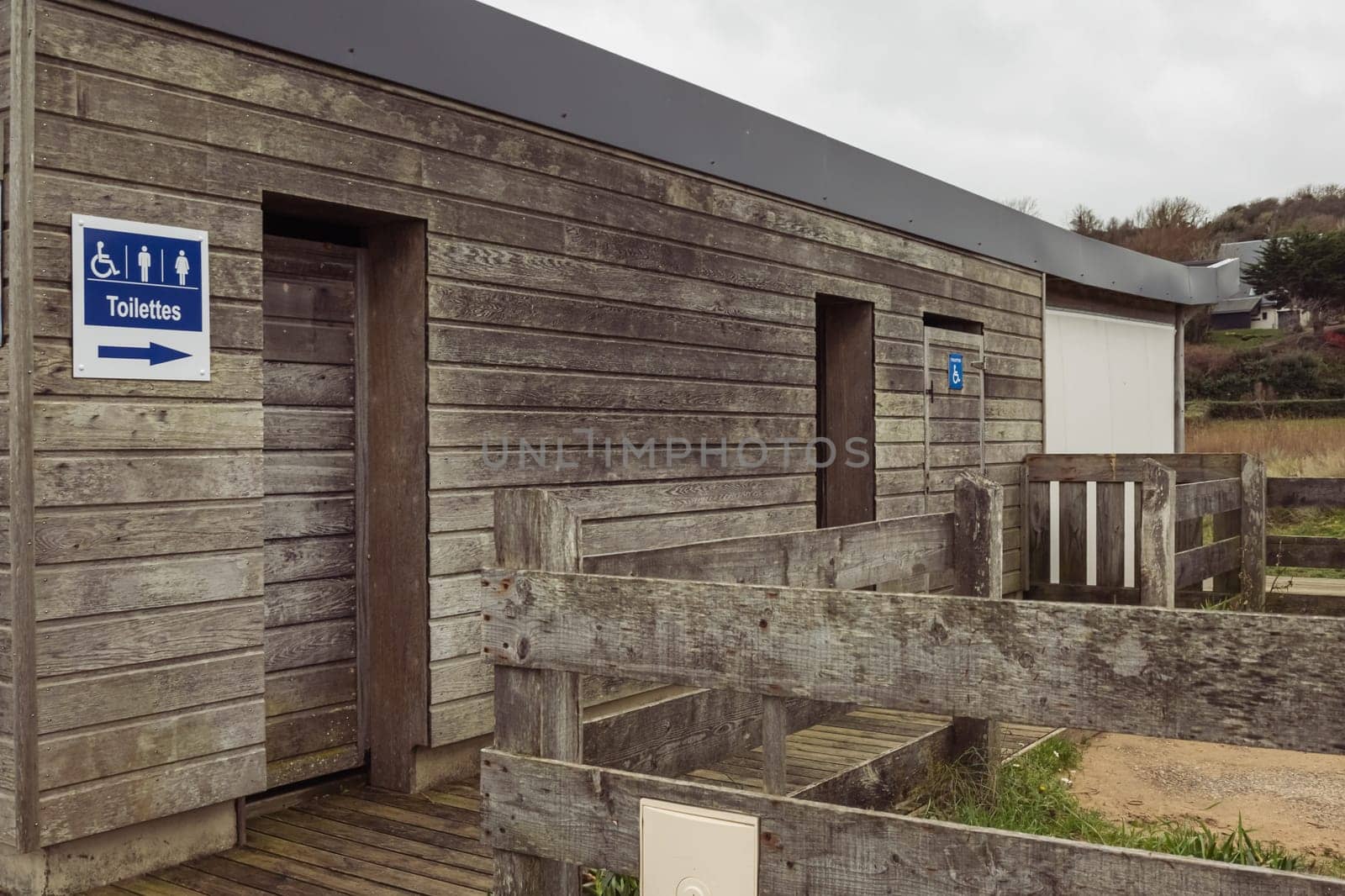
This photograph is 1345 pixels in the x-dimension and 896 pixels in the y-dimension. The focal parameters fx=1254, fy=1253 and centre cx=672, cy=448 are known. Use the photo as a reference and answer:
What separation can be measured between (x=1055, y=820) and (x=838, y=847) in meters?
2.40

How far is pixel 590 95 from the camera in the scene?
5.62 m

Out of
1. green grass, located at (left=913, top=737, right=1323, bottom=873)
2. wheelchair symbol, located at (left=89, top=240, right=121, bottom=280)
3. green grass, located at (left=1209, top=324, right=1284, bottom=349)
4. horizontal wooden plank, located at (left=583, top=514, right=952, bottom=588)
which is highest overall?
green grass, located at (left=1209, top=324, right=1284, bottom=349)

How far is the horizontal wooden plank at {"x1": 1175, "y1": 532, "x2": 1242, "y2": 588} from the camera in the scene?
732 cm

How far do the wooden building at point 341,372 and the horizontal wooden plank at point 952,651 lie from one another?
5.29 ft

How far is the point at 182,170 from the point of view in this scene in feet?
13.3

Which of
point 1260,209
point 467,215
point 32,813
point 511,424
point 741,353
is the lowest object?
point 32,813

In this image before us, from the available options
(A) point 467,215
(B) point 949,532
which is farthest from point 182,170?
(B) point 949,532

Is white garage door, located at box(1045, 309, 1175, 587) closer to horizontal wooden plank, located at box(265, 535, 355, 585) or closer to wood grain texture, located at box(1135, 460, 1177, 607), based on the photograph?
wood grain texture, located at box(1135, 460, 1177, 607)

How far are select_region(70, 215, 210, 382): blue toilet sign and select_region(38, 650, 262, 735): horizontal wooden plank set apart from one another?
931 millimetres

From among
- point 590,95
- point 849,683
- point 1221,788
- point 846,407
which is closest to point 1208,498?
point 846,407

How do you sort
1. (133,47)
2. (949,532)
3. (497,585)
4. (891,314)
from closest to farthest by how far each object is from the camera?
(497,585)
(133,47)
(949,532)
(891,314)

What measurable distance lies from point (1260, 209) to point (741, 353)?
2621 inches

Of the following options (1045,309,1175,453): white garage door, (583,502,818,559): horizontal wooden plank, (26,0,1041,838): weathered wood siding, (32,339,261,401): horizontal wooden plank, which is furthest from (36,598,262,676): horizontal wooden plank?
(1045,309,1175,453): white garage door

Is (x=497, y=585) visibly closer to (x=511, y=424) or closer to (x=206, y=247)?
(x=206, y=247)
